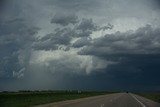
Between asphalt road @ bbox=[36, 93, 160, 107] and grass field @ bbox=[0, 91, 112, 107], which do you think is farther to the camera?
grass field @ bbox=[0, 91, 112, 107]

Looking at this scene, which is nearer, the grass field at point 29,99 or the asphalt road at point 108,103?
the asphalt road at point 108,103

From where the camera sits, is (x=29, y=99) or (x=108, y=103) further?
(x=29, y=99)
